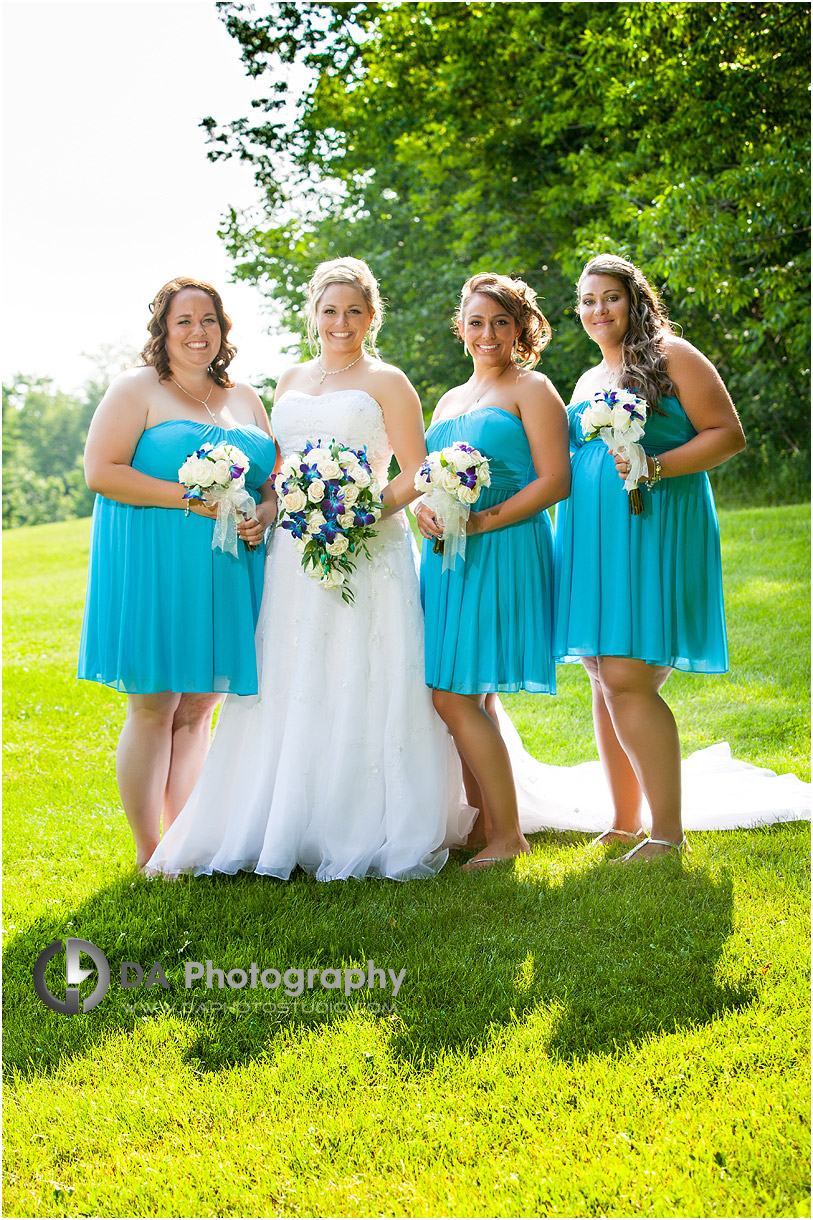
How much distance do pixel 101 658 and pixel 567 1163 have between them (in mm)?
2953

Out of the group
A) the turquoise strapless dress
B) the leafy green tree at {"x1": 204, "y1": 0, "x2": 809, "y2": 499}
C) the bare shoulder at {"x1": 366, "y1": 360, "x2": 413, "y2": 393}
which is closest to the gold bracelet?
the turquoise strapless dress

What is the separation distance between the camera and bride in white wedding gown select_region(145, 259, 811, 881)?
15.2 feet

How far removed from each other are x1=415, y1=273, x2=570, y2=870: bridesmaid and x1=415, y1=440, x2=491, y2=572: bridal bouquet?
12cm

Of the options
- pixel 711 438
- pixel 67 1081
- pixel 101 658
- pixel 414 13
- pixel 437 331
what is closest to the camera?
pixel 67 1081

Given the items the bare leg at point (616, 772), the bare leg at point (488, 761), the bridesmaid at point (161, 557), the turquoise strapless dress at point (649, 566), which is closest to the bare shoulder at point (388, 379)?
the bridesmaid at point (161, 557)

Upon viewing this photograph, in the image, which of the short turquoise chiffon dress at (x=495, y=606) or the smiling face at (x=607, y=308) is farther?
the short turquoise chiffon dress at (x=495, y=606)

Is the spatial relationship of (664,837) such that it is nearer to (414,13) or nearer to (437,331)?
(437,331)

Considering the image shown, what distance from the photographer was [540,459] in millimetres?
4543

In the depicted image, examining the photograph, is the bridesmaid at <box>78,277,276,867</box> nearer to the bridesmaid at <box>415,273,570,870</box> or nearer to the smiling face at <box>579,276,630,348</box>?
the bridesmaid at <box>415,273,570,870</box>

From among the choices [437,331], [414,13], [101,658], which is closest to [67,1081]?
[101,658]

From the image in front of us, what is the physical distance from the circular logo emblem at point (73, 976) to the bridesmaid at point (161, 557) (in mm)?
962

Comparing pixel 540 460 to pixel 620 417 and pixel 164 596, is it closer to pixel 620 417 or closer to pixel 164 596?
pixel 620 417

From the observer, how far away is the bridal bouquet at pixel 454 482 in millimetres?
4312

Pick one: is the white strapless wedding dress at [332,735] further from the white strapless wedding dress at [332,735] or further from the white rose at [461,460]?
the white rose at [461,460]
